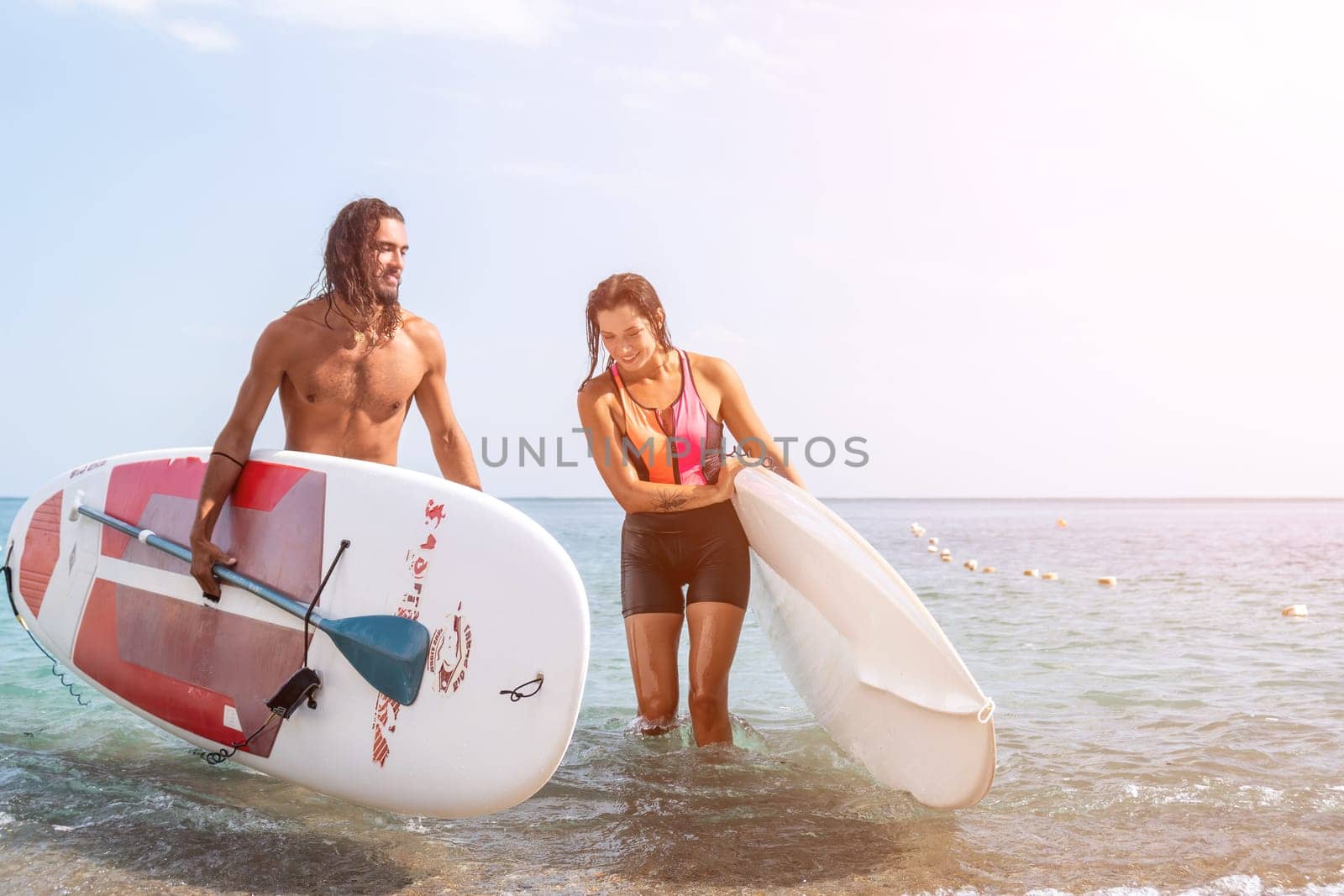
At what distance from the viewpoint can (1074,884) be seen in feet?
8.68

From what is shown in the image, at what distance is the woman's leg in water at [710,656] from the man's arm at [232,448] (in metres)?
1.48

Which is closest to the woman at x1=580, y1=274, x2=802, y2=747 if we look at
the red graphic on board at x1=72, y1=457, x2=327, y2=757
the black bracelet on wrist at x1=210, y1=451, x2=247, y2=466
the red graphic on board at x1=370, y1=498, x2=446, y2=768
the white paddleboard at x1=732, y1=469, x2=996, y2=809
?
the white paddleboard at x1=732, y1=469, x2=996, y2=809

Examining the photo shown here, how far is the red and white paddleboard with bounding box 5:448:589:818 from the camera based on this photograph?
2.68 m

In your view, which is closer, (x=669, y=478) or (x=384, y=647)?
(x=384, y=647)

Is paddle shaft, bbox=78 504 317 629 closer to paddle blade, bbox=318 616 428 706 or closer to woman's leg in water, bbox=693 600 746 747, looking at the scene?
paddle blade, bbox=318 616 428 706

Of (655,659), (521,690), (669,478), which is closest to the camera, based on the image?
(521,690)

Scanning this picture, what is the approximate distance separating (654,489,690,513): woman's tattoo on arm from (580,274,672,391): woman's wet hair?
0.45 meters

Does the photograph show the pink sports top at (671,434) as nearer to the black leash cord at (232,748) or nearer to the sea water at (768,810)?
the sea water at (768,810)

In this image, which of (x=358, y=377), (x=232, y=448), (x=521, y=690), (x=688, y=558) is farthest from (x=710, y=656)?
(x=232, y=448)

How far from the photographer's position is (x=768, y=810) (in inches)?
128

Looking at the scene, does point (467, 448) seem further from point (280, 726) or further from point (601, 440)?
point (280, 726)

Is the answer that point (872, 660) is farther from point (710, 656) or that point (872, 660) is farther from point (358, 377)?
point (358, 377)

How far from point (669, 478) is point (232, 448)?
1360 mm

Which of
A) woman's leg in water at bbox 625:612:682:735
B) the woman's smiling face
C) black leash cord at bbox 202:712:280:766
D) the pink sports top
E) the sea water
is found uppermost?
the woman's smiling face
